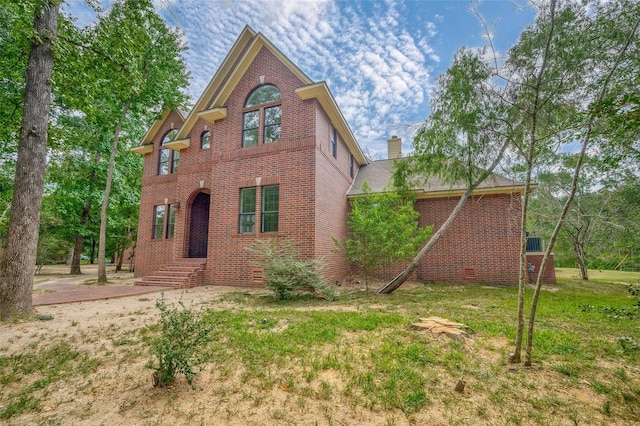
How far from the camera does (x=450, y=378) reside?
283 centimetres

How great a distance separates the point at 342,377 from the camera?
2.83m

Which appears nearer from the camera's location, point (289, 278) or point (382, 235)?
point (289, 278)

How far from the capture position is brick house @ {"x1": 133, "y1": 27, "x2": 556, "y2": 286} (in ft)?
31.4

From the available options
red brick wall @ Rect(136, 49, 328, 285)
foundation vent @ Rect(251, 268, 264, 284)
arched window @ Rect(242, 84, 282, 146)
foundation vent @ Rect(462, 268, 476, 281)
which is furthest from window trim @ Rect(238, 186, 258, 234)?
foundation vent @ Rect(462, 268, 476, 281)

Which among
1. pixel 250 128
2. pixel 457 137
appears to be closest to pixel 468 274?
pixel 457 137

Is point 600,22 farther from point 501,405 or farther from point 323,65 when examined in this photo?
point 323,65

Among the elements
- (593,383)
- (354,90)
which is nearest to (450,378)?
(593,383)

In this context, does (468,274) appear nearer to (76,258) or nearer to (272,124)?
(272,124)

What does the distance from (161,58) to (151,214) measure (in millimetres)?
7241

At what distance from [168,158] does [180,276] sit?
6.97 meters

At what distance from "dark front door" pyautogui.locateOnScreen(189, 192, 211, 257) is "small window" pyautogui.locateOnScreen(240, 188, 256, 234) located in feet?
11.4

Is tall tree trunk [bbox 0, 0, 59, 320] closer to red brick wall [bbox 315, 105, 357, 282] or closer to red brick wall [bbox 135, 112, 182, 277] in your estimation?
red brick wall [bbox 315, 105, 357, 282]

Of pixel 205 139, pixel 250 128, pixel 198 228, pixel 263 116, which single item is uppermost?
pixel 263 116

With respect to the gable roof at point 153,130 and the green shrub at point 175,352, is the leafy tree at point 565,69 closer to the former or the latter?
the green shrub at point 175,352
